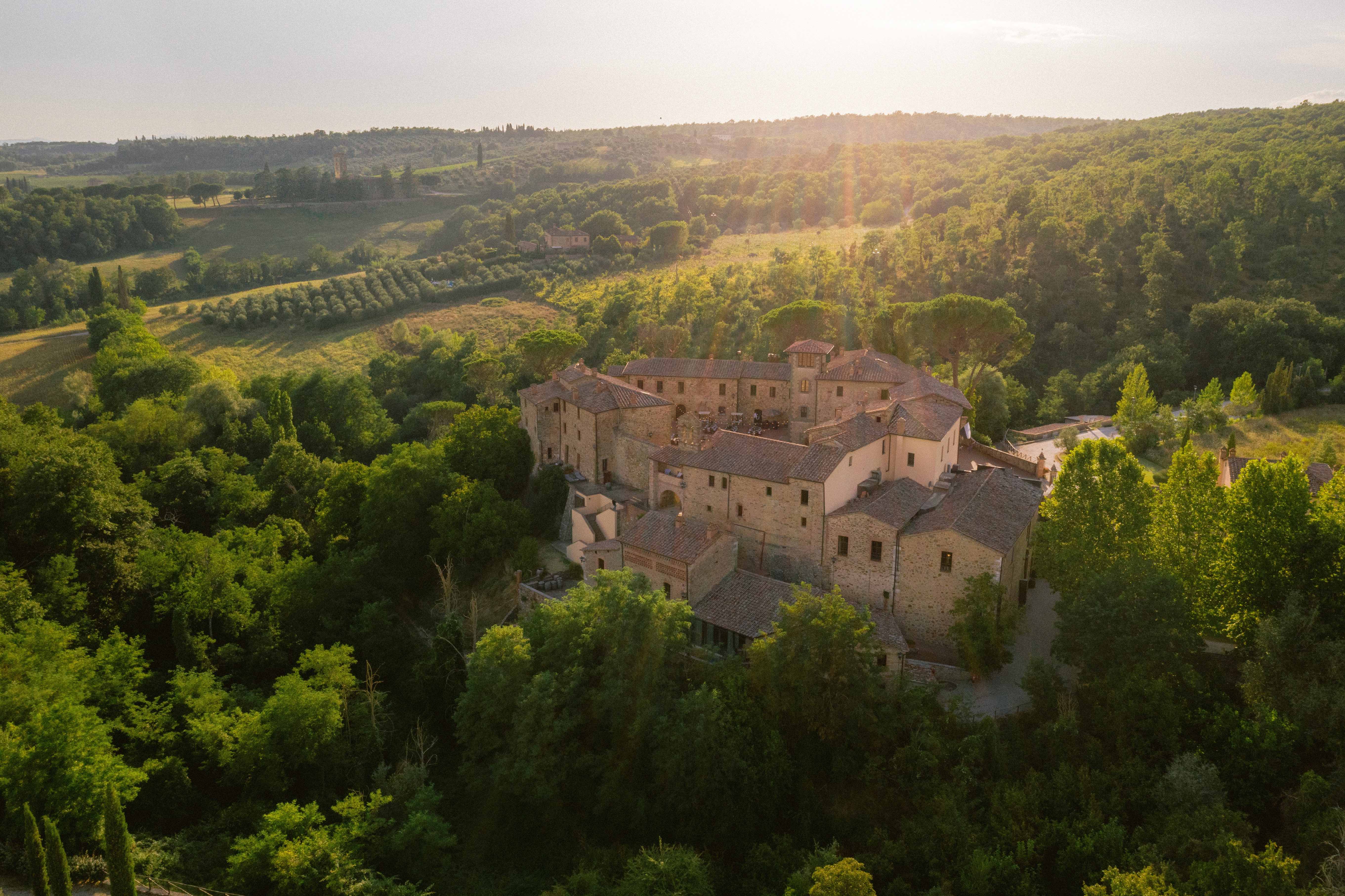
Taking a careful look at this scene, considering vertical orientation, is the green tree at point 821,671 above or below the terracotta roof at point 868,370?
below

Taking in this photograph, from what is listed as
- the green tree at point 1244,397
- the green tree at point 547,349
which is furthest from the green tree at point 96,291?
the green tree at point 1244,397

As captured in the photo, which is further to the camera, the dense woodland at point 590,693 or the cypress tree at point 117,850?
the dense woodland at point 590,693

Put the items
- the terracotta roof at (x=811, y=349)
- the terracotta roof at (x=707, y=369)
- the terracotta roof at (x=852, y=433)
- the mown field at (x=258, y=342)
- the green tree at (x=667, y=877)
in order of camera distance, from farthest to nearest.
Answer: the mown field at (x=258, y=342), the terracotta roof at (x=707, y=369), the terracotta roof at (x=811, y=349), the terracotta roof at (x=852, y=433), the green tree at (x=667, y=877)

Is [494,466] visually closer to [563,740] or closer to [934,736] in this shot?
[563,740]

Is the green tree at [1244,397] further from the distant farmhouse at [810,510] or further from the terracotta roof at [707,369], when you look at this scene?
the terracotta roof at [707,369]

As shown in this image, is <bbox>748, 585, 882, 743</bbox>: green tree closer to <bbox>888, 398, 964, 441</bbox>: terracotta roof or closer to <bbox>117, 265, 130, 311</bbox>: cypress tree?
<bbox>888, 398, 964, 441</bbox>: terracotta roof

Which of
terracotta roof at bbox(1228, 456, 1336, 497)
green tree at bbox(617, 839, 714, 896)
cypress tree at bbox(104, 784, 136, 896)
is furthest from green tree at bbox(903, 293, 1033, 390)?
cypress tree at bbox(104, 784, 136, 896)
